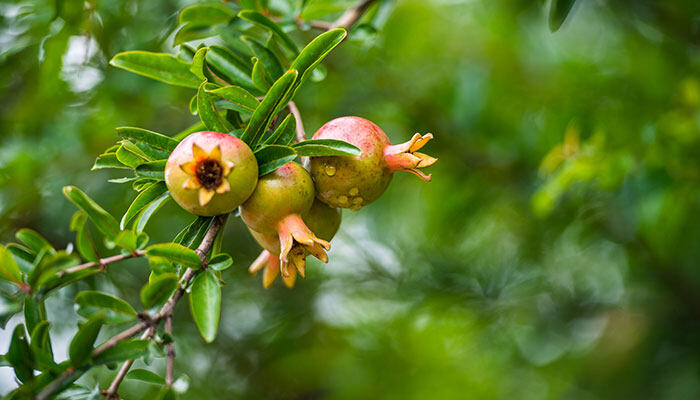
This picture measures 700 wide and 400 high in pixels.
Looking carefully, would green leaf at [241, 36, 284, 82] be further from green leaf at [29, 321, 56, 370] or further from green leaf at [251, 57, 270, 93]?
green leaf at [29, 321, 56, 370]

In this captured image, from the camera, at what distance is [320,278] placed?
232cm

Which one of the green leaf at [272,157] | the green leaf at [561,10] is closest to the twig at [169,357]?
the green leaf at [272,157]

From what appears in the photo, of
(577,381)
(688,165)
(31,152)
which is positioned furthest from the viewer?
(577,381)

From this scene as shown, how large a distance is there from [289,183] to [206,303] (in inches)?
7.9

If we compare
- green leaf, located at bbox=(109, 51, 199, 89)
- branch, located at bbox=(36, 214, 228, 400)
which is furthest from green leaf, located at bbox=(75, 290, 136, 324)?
green leaf, located at bbox=(109, 51, 199, 89)

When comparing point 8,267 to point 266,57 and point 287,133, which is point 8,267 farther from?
point 266,57

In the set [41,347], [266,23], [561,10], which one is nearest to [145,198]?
[41,347]

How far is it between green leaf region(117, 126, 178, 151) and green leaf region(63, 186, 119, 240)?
11cm

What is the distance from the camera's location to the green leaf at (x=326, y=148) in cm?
81

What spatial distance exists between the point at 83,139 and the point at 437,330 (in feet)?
4.78

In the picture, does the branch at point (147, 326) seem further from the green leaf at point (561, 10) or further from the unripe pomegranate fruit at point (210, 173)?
the green leaf at point (561, 10)

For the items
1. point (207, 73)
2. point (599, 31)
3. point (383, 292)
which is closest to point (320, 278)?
point (383, 292)

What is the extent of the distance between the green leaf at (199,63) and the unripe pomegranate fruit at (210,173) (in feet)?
0.43

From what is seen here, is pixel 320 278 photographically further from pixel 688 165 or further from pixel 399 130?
pixel 688 165
